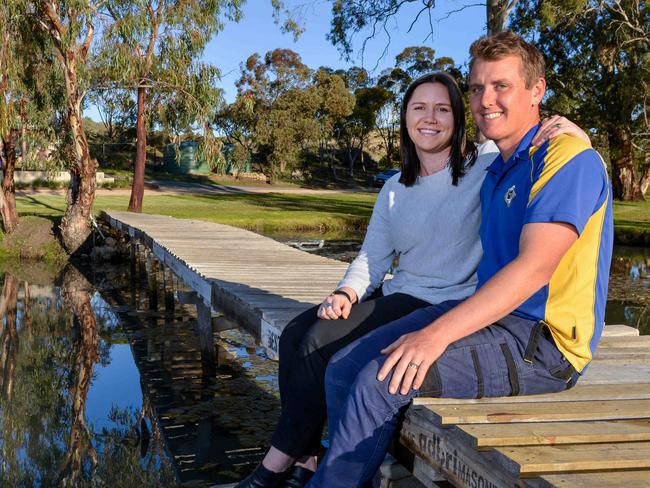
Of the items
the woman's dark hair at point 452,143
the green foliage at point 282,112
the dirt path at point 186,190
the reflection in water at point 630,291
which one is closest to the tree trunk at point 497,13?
the reflection in water at point 630,291

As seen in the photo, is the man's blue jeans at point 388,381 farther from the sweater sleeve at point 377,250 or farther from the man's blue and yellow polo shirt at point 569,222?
the sweater sleeve at point 377,250

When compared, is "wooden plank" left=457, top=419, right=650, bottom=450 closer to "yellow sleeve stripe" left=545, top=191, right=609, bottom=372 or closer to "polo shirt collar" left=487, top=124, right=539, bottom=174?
"yellow sleeve stripe" left=545, top=191, right=609, bottom=372

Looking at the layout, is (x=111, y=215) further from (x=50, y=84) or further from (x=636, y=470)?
(x=636, y=470)

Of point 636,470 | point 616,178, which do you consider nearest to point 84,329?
point 636,470

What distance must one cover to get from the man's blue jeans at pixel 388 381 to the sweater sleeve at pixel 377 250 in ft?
2.46

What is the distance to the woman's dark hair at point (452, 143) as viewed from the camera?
335 centimetres

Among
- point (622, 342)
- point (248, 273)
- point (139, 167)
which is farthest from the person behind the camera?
point (139, 167)

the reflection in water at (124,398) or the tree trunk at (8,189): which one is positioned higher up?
the tree trunk at (8,189)

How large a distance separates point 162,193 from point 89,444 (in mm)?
26288

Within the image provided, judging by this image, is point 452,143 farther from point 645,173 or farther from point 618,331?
point 645,173

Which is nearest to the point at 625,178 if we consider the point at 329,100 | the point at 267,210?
the point at 329,100

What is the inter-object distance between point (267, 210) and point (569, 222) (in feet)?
77.9

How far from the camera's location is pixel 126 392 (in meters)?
7.48

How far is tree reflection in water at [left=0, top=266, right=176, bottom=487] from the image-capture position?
5426 millimetres
